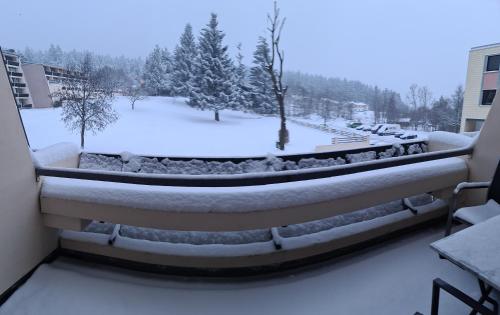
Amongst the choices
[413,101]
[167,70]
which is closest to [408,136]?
[413,101]

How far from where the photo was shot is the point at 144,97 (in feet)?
36.6

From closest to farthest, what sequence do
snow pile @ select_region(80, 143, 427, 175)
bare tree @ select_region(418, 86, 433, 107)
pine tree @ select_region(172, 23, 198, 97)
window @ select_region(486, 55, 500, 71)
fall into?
snow pile @ select_region(80, 143, 427, 175), window @ select_region(486, 55, 500, 71), bare tree @ select_region(418, 86, 433, 107), pine tree @ select_region(172, 23, 198, 97)

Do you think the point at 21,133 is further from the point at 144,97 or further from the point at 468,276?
the point at 144,97

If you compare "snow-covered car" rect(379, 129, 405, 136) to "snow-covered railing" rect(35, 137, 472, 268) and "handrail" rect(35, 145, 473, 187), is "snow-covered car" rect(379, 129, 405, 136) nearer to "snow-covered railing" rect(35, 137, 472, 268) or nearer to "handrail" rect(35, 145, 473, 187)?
"snow-covered railing" rect(35, 137, 472, 268)

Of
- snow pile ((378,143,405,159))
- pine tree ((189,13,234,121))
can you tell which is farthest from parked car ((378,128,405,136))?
pine tree ((189,13,234,121))

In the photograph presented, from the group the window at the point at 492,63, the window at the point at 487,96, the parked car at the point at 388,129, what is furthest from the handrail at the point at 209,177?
the parked car at the point at 388,129

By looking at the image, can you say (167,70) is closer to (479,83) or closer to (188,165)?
(188,165)

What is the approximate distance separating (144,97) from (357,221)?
35.2 feet

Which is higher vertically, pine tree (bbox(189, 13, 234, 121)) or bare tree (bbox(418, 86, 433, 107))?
pine tree (bbox(189, 13, 234, 121))

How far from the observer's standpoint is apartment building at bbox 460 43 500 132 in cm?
269

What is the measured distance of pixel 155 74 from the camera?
35.4 ft

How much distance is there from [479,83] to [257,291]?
3.14m

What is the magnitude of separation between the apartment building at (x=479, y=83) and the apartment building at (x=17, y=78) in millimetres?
3564

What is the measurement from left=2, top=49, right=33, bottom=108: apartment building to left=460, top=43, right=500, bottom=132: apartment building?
356 cm
